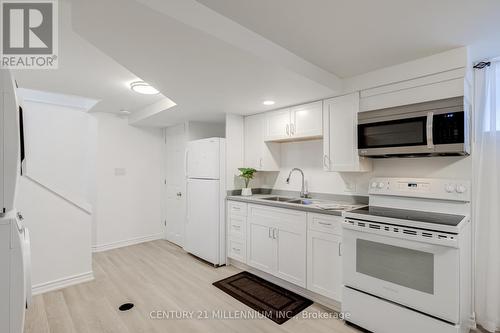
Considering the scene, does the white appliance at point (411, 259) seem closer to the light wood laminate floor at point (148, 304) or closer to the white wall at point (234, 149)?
the light wood laminate floor at point (148, 304)

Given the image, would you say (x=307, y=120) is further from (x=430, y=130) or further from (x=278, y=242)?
(x=278, y=242)

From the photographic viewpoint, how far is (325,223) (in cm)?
252

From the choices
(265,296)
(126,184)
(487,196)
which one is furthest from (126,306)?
(487,196)

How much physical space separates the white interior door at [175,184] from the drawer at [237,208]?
1.19 metres

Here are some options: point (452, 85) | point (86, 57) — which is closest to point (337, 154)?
point (452, 85)

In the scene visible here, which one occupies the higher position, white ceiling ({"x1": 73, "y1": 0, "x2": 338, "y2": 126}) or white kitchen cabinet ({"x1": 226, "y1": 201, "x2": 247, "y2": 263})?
white ceiling ({"x1": 73, "y1": 0, "x2": 338, "y2": 126})

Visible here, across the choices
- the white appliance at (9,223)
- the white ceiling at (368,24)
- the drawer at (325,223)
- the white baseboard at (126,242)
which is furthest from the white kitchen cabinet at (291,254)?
the white baseboard at (126,242)

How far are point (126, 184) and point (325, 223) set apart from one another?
373 cm

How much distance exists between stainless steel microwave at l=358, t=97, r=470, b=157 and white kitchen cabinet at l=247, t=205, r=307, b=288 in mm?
1031

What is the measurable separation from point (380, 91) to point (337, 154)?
744 mm

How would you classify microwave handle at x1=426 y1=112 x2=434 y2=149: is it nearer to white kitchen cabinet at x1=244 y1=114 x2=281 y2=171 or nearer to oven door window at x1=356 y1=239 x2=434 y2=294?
oven door window at x1=356 y1=239 x2=434 y2=294

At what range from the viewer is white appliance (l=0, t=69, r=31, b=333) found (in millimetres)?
1293

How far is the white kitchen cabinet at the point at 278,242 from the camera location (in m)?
2.75

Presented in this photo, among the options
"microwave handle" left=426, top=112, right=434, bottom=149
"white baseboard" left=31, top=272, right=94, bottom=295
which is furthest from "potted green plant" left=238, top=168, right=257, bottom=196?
"white baseboard" left=31, top=272, right=94, bottom=295
